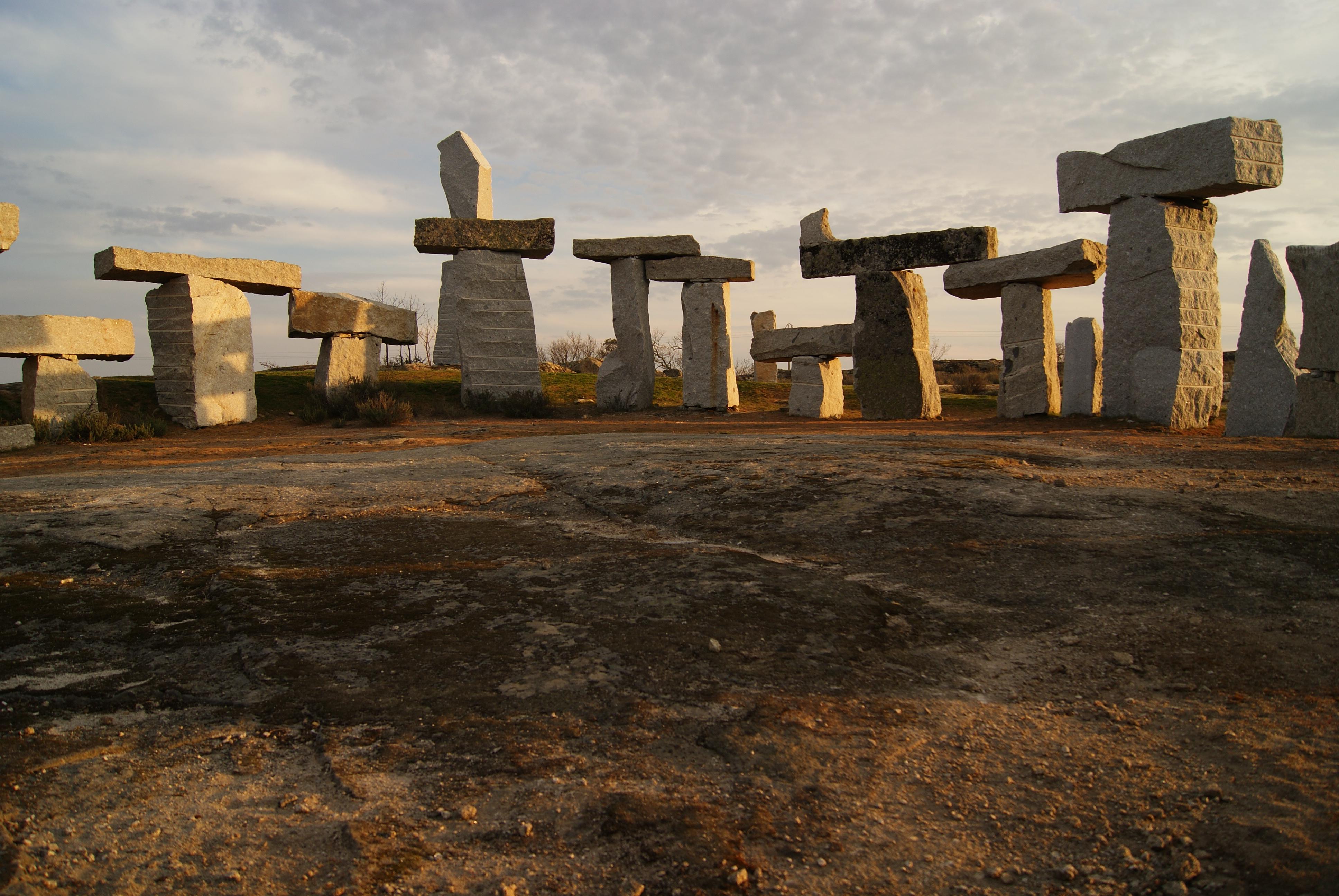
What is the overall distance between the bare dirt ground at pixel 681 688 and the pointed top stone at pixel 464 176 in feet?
36.1

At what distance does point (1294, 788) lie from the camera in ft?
6.05

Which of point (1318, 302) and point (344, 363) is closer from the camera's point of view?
point (1318, 302)

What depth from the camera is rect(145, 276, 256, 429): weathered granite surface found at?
1041 centimetres

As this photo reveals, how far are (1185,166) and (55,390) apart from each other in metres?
12.0

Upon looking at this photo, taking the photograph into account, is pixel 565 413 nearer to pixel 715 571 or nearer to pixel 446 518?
pixel 446 518

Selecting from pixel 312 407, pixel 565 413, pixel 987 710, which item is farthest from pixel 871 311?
pixel 987 710

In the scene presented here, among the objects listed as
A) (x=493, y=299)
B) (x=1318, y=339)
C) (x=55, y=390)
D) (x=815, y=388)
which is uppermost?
(x=493, y=299)

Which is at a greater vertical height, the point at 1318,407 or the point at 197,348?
the point at 197,348

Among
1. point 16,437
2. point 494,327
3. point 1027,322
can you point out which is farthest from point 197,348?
point 1027,322

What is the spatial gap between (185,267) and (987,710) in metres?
10.8

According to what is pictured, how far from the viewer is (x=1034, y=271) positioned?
978 cm

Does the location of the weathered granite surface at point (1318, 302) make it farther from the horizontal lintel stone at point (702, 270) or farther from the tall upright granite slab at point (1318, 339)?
the horizontal lintel stone at point (702, 270)

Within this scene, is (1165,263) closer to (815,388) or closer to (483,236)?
(815,388)

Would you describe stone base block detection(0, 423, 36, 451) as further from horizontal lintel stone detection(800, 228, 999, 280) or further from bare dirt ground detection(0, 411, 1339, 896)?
horizontal lintel stone detection(800, 228, 999, 280)
